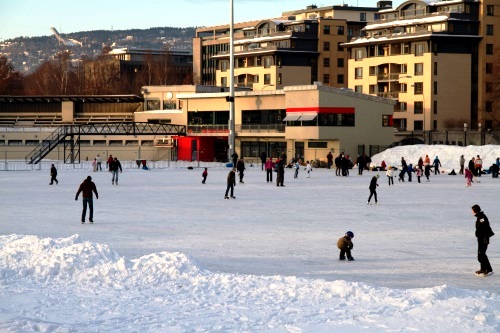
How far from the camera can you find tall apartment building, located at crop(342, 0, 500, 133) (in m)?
93.6

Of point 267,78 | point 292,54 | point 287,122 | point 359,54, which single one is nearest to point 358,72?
point 359,54

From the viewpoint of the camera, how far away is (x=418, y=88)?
94.6 meters

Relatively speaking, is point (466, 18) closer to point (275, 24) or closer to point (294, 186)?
point (275, 24)

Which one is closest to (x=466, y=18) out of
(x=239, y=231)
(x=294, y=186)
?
(x=294, y=186)

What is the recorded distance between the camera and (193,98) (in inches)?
3438

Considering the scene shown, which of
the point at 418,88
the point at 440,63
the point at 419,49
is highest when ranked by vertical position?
the point at 419,49

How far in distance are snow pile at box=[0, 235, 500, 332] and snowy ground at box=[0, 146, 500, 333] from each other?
3 centimetres

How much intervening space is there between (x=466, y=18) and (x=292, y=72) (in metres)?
27.6

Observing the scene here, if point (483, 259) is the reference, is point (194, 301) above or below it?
below

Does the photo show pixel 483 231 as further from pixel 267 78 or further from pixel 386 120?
pixel 267 78

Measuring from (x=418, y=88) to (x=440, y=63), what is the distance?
3701 millimetres

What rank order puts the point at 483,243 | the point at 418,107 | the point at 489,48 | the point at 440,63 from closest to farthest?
the point at 483,243 < the point at 440,63 < the point at 418,107 < the point at 489,48

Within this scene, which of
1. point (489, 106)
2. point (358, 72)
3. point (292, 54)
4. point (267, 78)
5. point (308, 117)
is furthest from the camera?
point (292, 54)

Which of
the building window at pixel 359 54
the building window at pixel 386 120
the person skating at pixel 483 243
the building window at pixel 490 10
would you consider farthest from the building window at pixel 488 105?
the person skating at pixel 483 243
